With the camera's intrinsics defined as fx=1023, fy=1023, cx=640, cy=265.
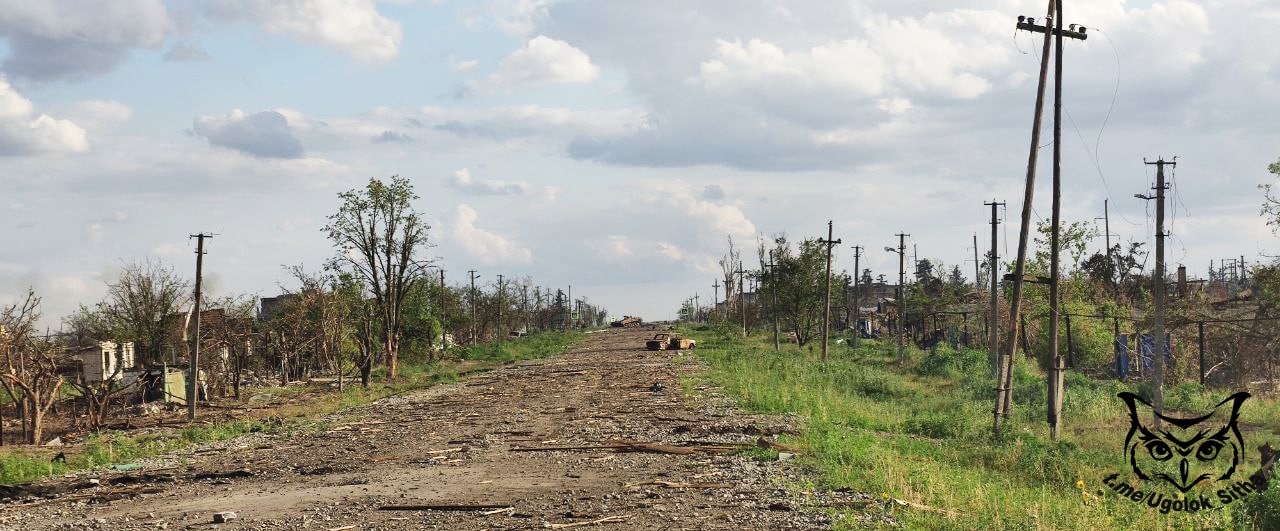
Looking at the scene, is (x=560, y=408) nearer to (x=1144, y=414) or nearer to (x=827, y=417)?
(x=827, y=417)

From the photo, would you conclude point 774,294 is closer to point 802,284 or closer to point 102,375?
point 802,284

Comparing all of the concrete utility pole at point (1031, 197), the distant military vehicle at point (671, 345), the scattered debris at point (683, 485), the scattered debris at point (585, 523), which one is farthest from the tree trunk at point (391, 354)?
the scattered debris at point (585, 523)

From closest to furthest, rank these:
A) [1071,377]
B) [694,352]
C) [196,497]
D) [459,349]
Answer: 1. [196,497]
2. [1071,377]
3. [694,352]
4. [459,349]

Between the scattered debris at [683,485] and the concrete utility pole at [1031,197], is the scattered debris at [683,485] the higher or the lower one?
the lower one

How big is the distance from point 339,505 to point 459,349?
48.5m

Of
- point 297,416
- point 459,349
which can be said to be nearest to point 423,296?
point 459,349

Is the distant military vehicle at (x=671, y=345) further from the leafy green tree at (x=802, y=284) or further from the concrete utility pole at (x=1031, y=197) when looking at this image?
the concrete utility pole at (x=1031, y=197)

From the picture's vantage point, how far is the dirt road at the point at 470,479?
452 inches

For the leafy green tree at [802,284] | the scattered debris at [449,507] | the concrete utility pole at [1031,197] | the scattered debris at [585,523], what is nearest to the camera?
the scattered debris at [585,523]

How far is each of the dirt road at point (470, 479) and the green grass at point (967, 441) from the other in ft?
4.19

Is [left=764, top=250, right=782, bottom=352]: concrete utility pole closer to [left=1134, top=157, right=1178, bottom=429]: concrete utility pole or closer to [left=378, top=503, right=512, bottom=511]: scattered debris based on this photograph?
[left=1134, top=157, right=1178, bottom=429]: concrete utility pole

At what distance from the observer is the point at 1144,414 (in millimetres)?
27109

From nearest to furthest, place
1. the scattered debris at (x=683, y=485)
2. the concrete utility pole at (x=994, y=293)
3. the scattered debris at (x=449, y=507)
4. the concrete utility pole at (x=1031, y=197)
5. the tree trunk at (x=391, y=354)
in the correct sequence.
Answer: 1. the scattered debris at (x=449, y=507)
2. the scattered debris at (x=683, y=485)
3. the concrete utility pole at (x=1031, y=197)
4. the concrete utility pole at (x=994, y=293)
5. the tree trunk at (x=391, y=354)

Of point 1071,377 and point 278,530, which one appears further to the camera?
point 1071,377
